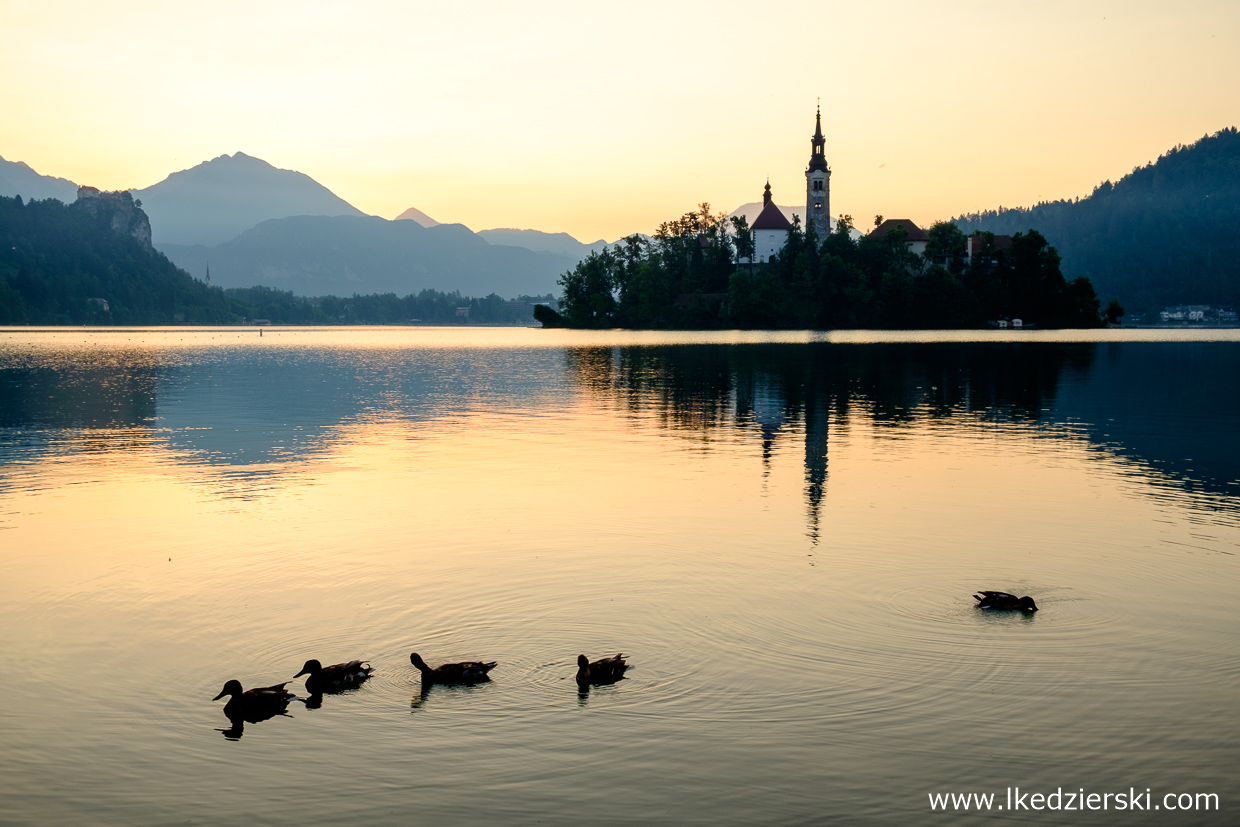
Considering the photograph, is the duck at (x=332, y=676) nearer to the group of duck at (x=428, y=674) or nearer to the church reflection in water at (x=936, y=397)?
the group of duck at (x=428, y=674)

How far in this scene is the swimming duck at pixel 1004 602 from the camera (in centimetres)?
1659

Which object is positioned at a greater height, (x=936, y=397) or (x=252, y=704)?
(x=936, y=397)

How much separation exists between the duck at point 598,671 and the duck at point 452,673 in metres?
1.35

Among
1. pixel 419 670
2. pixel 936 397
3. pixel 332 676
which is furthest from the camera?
pixel 936 397

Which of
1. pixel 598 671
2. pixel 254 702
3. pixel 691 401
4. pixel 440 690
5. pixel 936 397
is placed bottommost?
pixel 440 690

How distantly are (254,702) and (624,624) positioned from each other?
19.2 feet

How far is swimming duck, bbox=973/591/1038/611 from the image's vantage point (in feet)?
54.4

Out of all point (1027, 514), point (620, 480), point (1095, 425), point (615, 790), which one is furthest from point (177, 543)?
point (1095, 425)

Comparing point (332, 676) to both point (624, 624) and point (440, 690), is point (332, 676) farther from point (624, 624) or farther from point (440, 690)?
point (624, 624)

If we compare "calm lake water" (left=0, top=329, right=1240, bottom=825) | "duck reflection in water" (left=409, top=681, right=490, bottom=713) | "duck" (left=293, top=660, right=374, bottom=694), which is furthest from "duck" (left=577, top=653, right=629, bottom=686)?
"duck" (left=293, top=660, right=374, bottom=694)

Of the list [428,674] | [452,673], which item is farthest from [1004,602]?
[428,674]

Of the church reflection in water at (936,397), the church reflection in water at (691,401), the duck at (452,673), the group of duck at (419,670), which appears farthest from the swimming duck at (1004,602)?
the duck at (452,673)

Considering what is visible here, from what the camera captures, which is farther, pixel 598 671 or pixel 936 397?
pixel 936 397

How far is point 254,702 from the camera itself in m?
12.6
